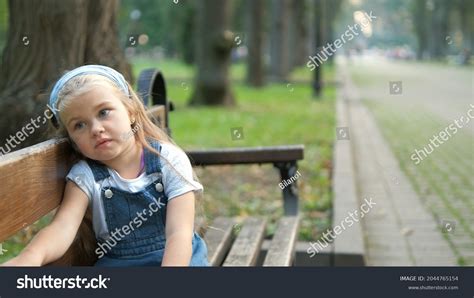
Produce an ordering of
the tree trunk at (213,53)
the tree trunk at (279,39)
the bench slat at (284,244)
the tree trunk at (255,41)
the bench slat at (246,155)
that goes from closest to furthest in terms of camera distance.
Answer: the bench slat at (284,244) < the bench slat at (246,155) < the tree trunk at (213,53) < the tree trunk at (255,41) < the tree trunk at (279,39)

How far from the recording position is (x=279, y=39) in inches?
989

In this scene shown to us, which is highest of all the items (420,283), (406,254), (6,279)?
(6,279)

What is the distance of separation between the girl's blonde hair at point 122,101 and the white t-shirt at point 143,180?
14 mm

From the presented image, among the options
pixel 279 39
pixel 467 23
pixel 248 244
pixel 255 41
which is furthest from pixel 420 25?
pixel 248 244

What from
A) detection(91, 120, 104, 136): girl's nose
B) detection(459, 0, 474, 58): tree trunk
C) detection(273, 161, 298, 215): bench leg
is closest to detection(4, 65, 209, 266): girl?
detection(91, 120, 104, 136): girl's nose

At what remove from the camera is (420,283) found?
6.53 feet

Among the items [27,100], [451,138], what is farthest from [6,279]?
[451,138]

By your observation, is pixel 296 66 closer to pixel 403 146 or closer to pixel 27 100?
pixel 403 146

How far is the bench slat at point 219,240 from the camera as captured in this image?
3318 mm

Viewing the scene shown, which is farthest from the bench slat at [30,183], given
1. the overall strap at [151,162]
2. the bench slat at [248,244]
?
the bench slat at [248,244]

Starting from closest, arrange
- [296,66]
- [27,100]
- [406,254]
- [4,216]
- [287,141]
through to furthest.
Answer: [4,216] → [27,100] → [406,254] → [287,141] → [296,66]

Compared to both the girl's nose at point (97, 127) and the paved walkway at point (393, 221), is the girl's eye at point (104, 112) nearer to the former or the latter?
the girl's nose at point (97, 127)

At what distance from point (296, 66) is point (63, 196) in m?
37.3

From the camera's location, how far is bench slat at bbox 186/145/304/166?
4078 mm
